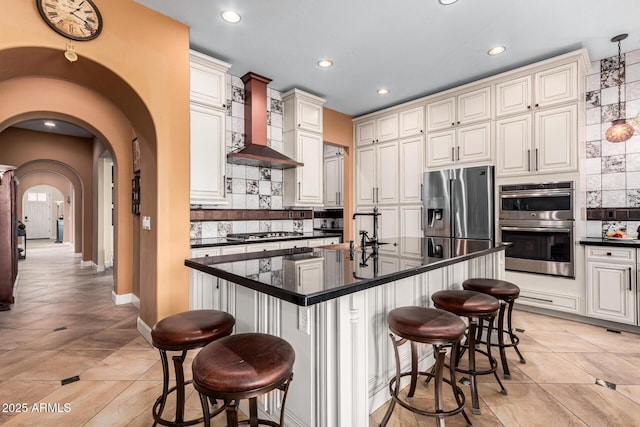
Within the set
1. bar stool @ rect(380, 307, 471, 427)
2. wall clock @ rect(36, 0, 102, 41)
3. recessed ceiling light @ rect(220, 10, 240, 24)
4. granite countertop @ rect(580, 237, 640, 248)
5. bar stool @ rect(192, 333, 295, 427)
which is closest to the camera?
bar stool @ rect(192, 333, 295, 427)

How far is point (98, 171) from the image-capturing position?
6176 mm

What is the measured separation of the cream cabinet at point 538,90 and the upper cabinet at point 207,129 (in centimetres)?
324

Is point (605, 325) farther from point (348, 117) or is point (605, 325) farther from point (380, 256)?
point (348, 117)

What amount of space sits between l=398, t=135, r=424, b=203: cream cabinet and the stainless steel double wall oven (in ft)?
3.66

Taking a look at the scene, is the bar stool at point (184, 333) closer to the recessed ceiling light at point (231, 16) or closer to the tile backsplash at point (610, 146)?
the recessed ceiling light at point (231, 16)

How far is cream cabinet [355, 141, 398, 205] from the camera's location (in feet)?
15.6

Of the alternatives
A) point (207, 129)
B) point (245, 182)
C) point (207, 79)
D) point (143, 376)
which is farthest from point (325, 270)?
point (245, 182)

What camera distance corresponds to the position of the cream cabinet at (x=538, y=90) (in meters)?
3.20

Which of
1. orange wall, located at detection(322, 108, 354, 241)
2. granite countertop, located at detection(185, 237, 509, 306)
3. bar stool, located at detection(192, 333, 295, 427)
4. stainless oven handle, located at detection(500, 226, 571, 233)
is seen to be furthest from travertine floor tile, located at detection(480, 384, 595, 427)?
orange wall, located at detection(322, 108, 354, 241)

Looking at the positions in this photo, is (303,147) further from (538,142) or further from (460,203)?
(538,142)

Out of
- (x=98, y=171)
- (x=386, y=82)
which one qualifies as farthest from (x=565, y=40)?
(x=98, y=171)

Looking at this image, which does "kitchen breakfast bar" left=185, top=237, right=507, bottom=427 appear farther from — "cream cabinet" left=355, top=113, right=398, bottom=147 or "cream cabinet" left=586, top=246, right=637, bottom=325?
"cream cabinet" left=355, top=113, right=398, bottom=147

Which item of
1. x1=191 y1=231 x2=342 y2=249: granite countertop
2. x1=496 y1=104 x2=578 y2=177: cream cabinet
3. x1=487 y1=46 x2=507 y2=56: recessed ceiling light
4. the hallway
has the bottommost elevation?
the hallway

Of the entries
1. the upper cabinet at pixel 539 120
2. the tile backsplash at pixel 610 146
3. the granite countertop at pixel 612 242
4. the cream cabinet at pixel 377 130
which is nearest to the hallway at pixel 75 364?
the granite countertop at pixel 612 242
